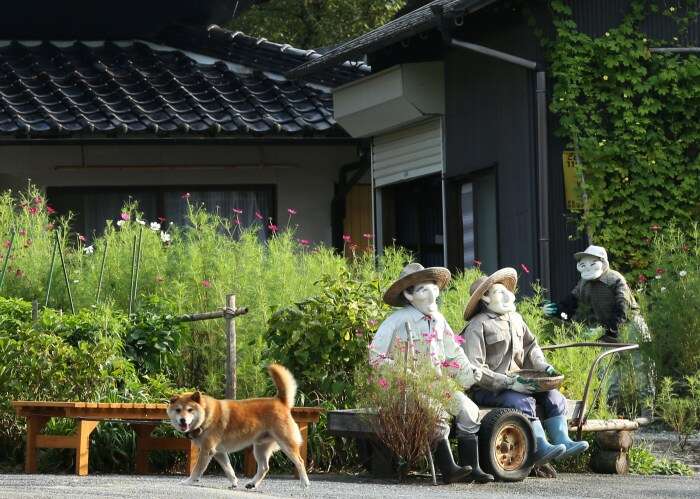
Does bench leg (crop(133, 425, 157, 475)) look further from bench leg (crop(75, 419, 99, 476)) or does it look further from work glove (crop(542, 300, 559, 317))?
work glove (crop(542, 300, 559, 317))

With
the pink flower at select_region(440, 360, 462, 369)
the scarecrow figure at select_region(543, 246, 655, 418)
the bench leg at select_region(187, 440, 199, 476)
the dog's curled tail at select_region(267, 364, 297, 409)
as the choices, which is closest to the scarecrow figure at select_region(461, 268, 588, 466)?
the pink flower at select_region(440, 360, 462, 369)

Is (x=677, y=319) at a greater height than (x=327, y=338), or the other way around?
(x=677, y=319)

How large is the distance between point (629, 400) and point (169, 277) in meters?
3.71

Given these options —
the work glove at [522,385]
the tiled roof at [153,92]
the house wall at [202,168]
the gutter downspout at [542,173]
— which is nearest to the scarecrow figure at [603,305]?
the gutter downspout at [542,173]

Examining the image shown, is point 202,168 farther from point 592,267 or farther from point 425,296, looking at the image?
point 425,296

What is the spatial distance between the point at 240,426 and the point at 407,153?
995 centimetres

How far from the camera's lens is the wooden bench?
9656 mm

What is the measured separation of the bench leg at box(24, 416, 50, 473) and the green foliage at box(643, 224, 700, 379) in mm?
4962

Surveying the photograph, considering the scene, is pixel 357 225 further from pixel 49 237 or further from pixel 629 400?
pixel 629 400

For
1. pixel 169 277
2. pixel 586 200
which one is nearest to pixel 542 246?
pixel 586 200

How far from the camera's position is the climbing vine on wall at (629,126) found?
1495 cm

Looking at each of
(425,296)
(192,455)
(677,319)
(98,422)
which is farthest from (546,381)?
(98,422)

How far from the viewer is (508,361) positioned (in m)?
10.3

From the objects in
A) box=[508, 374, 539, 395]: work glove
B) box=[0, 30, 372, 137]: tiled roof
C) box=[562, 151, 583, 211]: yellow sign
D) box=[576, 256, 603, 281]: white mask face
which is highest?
box=[0, 30, 372, 137]: tiled roof
